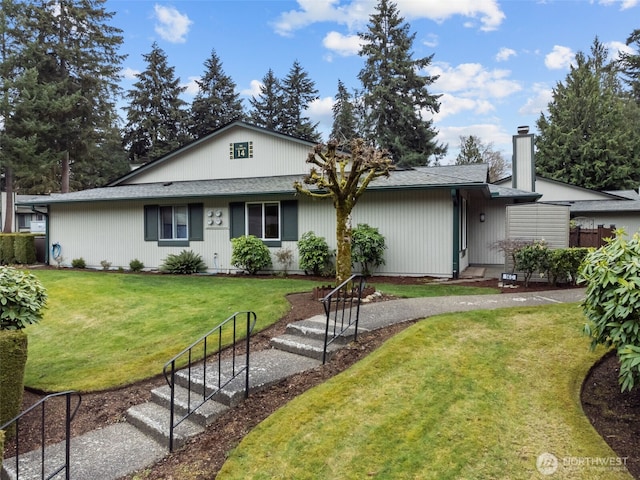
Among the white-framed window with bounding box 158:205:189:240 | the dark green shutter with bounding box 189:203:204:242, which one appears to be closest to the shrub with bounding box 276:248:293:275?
the dark green shutter with bounding box 189:203:204:242

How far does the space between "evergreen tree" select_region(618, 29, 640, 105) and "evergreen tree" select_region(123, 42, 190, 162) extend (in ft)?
128

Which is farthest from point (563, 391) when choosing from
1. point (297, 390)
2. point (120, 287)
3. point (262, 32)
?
point (262, 32)

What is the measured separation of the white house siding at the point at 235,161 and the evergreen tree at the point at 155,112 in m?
21.2

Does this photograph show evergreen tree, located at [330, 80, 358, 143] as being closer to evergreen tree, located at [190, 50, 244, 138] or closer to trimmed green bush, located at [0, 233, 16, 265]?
evergreen tree, located at [190, 50, 244, 138]

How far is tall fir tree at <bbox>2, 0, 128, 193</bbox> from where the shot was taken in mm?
24617

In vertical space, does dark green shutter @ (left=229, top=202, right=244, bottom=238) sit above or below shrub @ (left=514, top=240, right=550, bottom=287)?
above

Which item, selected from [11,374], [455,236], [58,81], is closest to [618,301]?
[11,374]

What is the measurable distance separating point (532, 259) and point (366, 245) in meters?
3.73

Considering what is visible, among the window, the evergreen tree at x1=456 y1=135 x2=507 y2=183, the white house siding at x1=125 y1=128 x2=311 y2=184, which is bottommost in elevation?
the window

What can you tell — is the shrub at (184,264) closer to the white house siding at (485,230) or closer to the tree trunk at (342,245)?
the tree trunk at (342,245)

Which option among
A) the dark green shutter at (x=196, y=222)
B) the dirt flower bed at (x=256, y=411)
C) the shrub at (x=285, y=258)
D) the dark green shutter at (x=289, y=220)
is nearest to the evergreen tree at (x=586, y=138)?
the dark green shutter at (x=289, y=220)

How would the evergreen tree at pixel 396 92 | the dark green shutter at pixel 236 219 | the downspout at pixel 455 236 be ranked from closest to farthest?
the downspout at pixel 455 236 → the dark green shutter at pixel 236 219 → the evergreen tree at pixel 396 92

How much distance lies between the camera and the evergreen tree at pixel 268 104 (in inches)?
1544

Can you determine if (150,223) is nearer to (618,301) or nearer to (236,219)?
(236,219)
